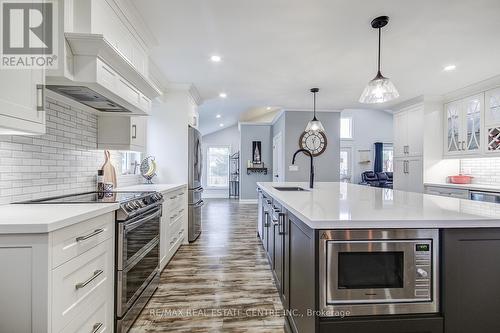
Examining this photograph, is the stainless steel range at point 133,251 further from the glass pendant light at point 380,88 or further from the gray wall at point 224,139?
the gray wall at point 224,139

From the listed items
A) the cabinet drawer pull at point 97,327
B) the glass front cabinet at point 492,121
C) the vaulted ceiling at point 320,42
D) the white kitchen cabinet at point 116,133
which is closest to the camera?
the cabinet drawer pull at point 97,327

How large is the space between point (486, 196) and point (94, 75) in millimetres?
4754

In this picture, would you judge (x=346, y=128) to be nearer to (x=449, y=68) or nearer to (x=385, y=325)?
(x=449, y=68)

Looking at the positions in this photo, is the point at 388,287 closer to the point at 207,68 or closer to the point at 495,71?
the point at 207,68

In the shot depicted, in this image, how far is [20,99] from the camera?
126cm

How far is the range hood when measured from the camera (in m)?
1.53

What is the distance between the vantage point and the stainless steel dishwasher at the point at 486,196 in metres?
3.48

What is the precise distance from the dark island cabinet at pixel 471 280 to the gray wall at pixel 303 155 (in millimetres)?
4970

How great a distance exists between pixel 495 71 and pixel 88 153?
5.13m

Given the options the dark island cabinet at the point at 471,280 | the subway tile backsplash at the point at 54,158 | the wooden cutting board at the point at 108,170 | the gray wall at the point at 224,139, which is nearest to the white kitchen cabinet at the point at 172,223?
the wooden cutting board at the point at 108,170

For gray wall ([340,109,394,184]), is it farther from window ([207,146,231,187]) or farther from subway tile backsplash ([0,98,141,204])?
subway tile backsplash ([0,98,141,204])

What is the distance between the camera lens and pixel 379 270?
4.25 feet

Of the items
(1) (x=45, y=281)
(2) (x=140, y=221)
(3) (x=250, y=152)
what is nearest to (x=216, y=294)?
(2) (x=140, y=221)

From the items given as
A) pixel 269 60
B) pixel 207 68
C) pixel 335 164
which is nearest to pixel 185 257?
pixel 207 68
